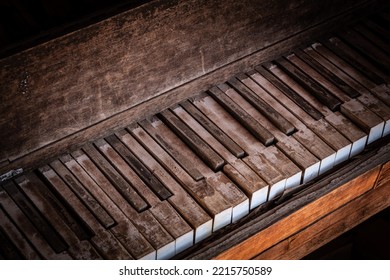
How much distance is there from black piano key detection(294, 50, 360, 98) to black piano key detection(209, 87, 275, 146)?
529 millimetres

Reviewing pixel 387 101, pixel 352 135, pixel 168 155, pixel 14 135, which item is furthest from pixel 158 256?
pixel 387 101

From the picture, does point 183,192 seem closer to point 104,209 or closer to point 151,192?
point 151,192

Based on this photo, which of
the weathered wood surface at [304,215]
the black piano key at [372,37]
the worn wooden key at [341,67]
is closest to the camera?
the weathered wood surface at [304,215]

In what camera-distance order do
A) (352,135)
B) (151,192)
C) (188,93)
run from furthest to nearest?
(188,93)
(352,135)
(151,192)

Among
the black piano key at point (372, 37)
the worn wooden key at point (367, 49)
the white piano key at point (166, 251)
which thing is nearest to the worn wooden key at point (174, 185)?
the white piano key at point (166, 251)

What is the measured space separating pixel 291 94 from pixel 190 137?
0.61m

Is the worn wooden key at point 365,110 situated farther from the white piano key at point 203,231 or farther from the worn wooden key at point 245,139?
the white piano key at point 203,231

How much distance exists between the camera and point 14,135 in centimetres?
300

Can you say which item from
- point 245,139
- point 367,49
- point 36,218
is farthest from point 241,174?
point 367,49

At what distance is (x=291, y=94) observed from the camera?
3.53 m

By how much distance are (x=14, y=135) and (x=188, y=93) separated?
0.93 m

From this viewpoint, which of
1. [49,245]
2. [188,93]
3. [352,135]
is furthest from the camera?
[188,93]

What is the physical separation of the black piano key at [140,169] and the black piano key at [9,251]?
2.07 feet

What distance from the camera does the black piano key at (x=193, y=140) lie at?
3.17m
